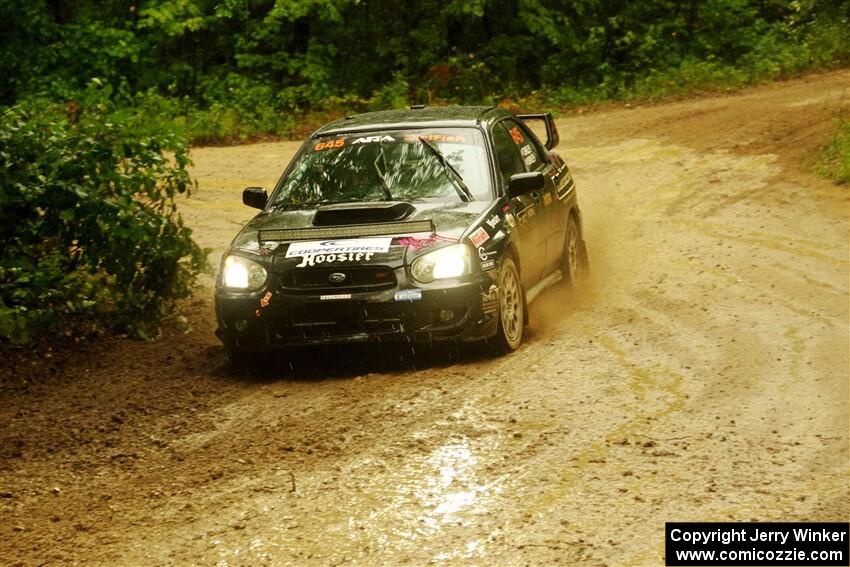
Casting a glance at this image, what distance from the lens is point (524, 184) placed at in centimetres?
936

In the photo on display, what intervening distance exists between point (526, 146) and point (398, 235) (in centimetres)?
253

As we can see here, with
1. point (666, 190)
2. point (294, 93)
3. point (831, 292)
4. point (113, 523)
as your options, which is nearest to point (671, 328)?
point (831, 292)

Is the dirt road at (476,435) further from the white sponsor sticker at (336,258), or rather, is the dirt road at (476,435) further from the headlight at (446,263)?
the white sponsor sticker at (336,258)

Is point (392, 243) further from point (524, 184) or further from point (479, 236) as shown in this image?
point (524, 184)

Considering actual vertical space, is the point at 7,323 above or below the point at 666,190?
above

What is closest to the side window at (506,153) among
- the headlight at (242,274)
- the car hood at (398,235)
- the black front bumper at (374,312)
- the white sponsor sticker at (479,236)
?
the car hood at (398,235)

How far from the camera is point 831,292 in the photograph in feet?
34.0

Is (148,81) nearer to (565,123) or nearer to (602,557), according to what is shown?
(565,123)

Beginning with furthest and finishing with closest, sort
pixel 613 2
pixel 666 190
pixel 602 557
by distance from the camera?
pixel 613 2
pixel 666 190
pixel 602 557

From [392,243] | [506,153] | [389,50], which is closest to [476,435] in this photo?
[392,243]

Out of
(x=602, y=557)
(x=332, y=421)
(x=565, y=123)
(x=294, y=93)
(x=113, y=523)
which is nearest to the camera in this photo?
(x=602, y=557)

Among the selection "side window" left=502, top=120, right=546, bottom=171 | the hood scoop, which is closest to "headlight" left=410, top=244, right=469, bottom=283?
the hood scoop

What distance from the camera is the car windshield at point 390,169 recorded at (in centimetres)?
933

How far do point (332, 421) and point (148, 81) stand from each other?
21004 millimetres
